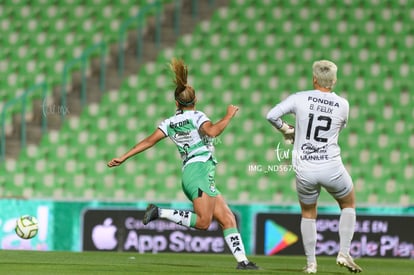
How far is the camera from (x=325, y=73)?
9070 millimetres

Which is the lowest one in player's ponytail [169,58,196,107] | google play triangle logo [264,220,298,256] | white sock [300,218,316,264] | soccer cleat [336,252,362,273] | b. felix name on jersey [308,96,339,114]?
google play triangle logo [264,220,298,256]

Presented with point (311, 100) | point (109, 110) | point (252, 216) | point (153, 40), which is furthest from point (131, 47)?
point (311, 100)

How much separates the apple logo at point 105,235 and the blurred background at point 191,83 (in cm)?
203

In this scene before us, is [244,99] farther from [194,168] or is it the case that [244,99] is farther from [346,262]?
[346,262]

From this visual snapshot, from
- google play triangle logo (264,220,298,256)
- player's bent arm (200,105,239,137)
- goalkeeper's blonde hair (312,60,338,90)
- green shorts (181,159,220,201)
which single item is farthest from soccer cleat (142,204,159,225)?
google play triangle logo (264,220,298,256)

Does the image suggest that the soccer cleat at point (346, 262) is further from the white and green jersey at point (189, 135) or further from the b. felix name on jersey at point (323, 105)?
the white and green jersey at point (189, 135)

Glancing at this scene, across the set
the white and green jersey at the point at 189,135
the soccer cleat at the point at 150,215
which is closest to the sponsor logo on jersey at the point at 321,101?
the white and green jersey at the point at 189,135

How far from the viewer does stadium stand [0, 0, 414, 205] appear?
55.5ft

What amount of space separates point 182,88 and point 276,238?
17.0ft

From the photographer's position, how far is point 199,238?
14.4 m

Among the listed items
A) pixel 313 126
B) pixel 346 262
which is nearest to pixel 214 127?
pixel 313 126

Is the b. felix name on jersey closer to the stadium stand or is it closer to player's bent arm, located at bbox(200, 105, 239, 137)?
player's bent arm, located at bbox(200, 105, 239, 137)

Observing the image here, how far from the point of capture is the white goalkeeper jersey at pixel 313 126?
9094mm

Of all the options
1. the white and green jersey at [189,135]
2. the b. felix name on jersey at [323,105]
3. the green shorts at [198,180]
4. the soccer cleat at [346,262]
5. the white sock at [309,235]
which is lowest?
the soccer cleat at [346,262]
